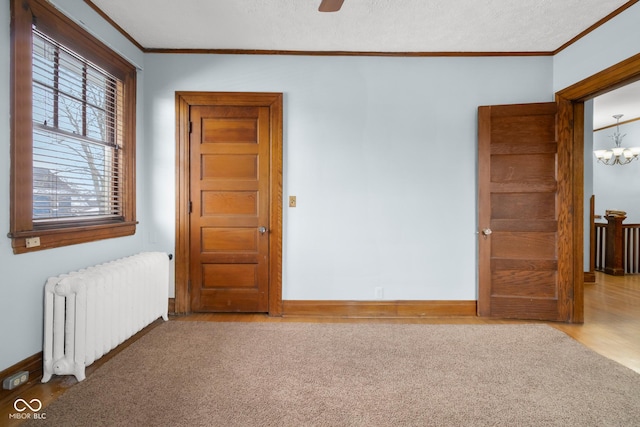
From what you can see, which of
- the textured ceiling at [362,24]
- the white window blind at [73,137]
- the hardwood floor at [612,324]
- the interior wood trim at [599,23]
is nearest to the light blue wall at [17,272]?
the white window blind at [73,137]

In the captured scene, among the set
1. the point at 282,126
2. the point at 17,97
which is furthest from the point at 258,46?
the point at 17,97

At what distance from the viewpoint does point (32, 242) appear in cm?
225

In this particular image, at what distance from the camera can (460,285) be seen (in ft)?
12.2

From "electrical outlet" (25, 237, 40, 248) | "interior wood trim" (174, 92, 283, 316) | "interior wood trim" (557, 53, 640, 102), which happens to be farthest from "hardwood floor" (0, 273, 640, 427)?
"interior wood trim" (557, 53, 640, 102)

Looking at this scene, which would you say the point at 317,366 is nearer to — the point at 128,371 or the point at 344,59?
the point at 128,371

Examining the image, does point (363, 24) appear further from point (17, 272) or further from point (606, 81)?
point (17, 272)

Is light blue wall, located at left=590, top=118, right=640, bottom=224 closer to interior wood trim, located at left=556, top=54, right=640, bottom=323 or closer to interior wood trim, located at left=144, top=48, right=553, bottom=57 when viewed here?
interior wood trim, located at left=556, top=54, right=640, bottom=323

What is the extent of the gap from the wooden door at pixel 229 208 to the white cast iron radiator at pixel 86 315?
0.90 m

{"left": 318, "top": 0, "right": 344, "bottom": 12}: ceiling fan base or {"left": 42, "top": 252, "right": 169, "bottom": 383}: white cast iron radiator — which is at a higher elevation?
{"left": 318, "top": 0, "right": 344, "bottom": 12}: ceiling fan base

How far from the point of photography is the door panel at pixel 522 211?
3.52 m

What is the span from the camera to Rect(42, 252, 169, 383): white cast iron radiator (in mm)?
2281

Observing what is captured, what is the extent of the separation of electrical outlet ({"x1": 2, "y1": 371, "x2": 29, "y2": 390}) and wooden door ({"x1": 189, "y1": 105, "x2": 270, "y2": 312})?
160cm

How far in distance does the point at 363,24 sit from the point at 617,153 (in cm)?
658

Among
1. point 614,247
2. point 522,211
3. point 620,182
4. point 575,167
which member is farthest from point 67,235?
point 620,182
